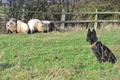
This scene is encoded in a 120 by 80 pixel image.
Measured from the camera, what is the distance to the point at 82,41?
10.3 meters

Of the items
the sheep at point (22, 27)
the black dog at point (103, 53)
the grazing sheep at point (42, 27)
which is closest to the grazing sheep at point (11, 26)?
the sheep at point (22, 27)

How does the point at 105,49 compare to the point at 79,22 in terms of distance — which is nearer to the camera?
the point at 105,49

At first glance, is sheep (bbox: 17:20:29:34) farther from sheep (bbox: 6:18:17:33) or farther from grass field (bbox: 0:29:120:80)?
grass field (bbox: 0:29:120:80)

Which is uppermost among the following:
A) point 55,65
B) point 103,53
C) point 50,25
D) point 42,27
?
point 50,25

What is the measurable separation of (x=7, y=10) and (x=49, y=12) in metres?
2.98

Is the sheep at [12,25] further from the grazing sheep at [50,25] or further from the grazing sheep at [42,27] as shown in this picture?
the grazing sheep at [50,25]

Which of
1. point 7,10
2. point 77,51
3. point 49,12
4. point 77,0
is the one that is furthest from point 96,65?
point 77,0

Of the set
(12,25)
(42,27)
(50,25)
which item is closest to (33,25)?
(42,27)

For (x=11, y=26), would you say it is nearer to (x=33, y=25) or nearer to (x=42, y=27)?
(x=33, y=25)

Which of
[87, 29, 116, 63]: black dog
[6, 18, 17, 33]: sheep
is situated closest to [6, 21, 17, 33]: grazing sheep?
[6, 18, 17, 33]: sheep

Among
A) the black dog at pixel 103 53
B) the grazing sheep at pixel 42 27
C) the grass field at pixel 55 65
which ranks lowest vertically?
the grass field at pixel 55 65

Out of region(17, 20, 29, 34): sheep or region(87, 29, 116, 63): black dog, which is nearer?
region(87, 29, 116, 63): black dog

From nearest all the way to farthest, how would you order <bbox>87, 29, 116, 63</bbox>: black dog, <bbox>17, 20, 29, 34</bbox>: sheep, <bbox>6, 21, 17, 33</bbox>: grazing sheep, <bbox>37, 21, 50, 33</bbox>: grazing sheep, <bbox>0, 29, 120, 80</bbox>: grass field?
1. <bbox>0, 29, 120, 80</bbox>: grass field
2. <bbox>87, 29, 116, 63</bbox>: black dog
3. <bbox>17, 20, 29, 34</bbox>: sheep
4. <bbox>6, 21, 17, 33</bbox>: grazing sheep
5. <bbox>37, 21, 50, 33</bbox>: grazing sheep

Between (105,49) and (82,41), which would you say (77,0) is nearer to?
(82,41)
